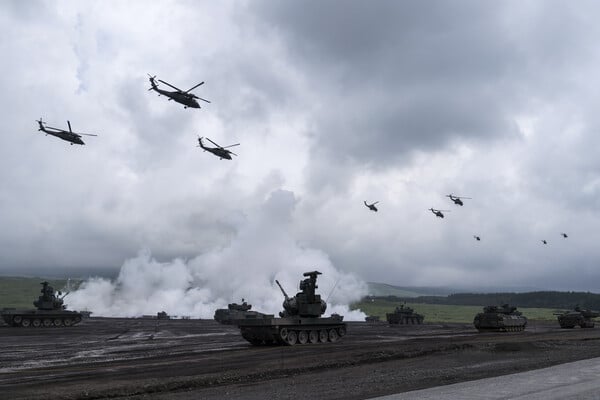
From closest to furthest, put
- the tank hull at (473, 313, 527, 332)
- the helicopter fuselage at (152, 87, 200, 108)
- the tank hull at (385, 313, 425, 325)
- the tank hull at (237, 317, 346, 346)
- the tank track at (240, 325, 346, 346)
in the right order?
the helicopter fuselage at (152, 87, 200, 108) < the tank hull at (237, 317, 346, 346) < the tank track at (240, 325, 346, 346) < the tank hull at (473, 313, 527, 332) < the tank hull at (385, 313, 425, 325)

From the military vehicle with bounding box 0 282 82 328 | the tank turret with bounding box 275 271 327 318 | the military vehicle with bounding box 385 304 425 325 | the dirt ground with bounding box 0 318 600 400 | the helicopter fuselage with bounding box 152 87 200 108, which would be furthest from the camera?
the military vehicle with bounding box 385 304 425 325

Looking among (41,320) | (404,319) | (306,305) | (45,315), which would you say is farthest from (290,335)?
(404,319)

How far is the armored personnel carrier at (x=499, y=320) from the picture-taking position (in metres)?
57.9

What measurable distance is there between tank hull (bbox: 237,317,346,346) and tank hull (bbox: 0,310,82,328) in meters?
42.2

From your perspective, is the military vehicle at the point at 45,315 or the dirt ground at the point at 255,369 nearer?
the dirt ground at the point at 255,369

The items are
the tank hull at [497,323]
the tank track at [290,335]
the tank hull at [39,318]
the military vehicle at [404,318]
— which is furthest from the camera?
the military vehicle at [404,318]

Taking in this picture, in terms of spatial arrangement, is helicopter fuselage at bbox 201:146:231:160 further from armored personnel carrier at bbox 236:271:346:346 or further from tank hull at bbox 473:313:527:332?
tank hull at bbox 473:313:527:332

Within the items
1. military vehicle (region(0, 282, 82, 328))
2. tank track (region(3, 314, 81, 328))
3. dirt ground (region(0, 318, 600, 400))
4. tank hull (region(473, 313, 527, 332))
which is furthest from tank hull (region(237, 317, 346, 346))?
tank track (region(3, 314, 81, 328))

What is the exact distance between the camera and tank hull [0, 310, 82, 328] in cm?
6900

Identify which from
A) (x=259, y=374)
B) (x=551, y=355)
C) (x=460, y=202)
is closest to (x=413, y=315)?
(x=460, y=202)

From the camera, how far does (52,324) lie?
7188 centimetres

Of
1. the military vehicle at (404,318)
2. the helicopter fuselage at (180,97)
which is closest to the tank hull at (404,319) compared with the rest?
the military vehicle at (404,318)

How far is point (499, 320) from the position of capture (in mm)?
57844

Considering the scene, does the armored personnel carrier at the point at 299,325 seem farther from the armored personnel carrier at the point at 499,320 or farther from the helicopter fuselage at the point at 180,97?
the armored personnel carrier at the point at 499,320
